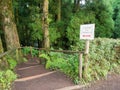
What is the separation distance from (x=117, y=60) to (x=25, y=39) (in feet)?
45.2

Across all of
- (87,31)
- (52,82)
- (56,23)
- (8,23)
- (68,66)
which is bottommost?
(52,82)

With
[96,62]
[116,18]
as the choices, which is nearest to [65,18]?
[116,18]

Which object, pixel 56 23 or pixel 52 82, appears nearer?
pixel 52 82

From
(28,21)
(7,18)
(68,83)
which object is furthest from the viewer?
(28,21)

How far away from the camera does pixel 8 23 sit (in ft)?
35.6

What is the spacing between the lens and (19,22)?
67.2ft

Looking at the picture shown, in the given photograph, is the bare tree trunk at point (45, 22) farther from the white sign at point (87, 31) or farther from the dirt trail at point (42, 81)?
the white sign at point (87, 31)

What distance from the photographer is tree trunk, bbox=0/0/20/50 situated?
10617mm

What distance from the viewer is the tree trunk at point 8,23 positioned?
418 inches

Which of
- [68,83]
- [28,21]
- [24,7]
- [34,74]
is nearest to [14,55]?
[34,74]

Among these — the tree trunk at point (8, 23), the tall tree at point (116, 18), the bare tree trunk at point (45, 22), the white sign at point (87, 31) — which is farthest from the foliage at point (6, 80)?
the tall tree at point (116, 18)

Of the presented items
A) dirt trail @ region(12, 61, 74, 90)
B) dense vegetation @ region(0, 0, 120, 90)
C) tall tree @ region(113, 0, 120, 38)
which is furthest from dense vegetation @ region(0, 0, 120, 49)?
dirt trail @ region(12, 61, 74, 90)

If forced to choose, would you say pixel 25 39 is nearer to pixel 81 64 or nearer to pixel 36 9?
pixel 36 9

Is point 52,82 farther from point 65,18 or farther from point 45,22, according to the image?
point 65,18
